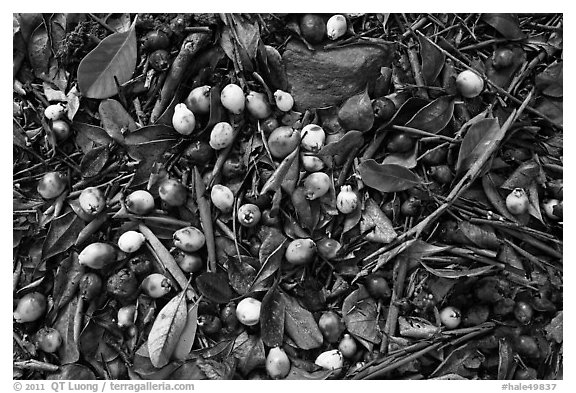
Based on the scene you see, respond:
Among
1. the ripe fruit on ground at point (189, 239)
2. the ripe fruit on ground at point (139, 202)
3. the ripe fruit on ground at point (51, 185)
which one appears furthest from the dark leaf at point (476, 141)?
the ripe fruit on ground at point (51, 185)

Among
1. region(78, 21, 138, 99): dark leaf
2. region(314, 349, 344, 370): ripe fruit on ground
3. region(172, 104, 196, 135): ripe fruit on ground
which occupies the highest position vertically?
region(78, 21, 138, 99): dark leaf

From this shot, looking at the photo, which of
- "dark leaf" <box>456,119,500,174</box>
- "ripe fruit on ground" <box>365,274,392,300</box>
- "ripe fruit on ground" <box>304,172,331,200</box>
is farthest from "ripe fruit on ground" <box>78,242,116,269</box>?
"dark leaf" <box>456,119,500,174</box>

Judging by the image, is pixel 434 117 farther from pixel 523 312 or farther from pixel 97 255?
pixel 97 255

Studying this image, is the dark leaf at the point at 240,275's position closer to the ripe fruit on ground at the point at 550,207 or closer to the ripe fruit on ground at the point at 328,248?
the ripe fruit on ground at the point at 328,248

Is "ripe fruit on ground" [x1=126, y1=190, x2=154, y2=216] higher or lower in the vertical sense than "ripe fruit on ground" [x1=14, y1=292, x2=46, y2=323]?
higher

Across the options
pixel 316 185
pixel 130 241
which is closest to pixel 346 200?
pixel 316 185

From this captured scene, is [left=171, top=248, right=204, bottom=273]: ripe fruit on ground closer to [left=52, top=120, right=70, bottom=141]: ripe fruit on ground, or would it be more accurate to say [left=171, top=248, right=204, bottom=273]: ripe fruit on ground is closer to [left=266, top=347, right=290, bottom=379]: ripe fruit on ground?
[left=266, top=347, right=290, bottom=379]: ripe fruit on ground

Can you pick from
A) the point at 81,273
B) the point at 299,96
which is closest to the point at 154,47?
the point at 299,96
